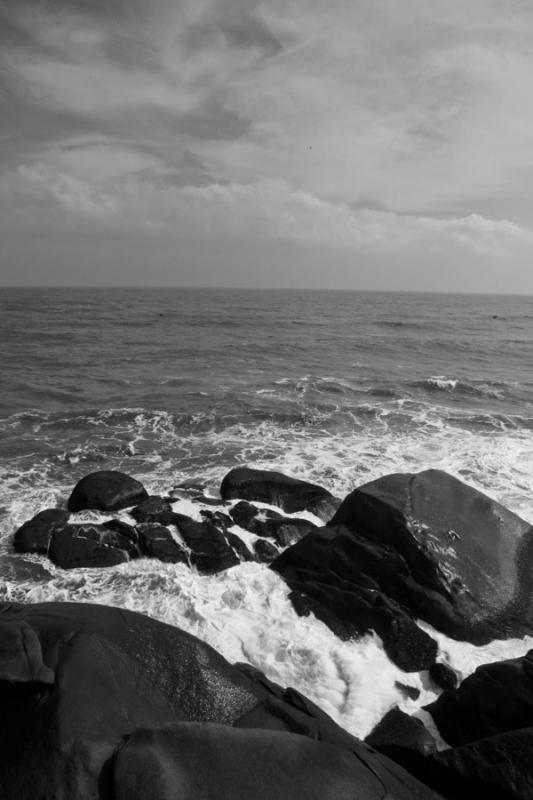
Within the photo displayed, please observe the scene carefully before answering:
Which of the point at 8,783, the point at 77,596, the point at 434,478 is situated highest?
the point at 434,478

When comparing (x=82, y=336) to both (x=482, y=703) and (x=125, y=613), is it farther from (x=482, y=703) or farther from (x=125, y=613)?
(x=482, y=703)

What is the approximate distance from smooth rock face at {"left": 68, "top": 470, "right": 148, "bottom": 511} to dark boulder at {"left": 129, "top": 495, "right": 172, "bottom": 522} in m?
0.34

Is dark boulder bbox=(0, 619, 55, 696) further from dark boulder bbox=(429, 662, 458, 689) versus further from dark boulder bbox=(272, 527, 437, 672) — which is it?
dark boulder bbox=(429, 662, 458, 689)

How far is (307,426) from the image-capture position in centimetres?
1992

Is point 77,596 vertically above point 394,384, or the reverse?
point 394,384

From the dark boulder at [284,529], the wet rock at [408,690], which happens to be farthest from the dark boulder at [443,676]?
A: the dark boulder at [284,529]

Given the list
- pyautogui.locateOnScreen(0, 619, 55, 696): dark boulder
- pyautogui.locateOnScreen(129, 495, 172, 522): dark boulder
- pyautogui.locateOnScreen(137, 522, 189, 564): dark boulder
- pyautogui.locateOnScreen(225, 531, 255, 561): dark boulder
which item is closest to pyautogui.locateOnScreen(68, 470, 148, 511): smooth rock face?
pyautogui.locateOnScreen(129, 495, 172, 522): dark boulder

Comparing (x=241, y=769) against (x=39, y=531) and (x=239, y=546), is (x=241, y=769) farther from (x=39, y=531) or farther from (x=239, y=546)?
(x=39, y=531)

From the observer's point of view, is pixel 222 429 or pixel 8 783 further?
pixel 222 429

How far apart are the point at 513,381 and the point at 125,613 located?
3017cm

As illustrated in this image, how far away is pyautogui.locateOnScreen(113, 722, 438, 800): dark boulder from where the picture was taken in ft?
13.3

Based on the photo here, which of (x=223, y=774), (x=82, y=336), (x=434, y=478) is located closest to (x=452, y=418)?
(x=434, y=478)

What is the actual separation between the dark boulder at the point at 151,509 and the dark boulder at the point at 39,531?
64.7 inches

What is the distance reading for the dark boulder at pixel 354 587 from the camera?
26.3 ft
